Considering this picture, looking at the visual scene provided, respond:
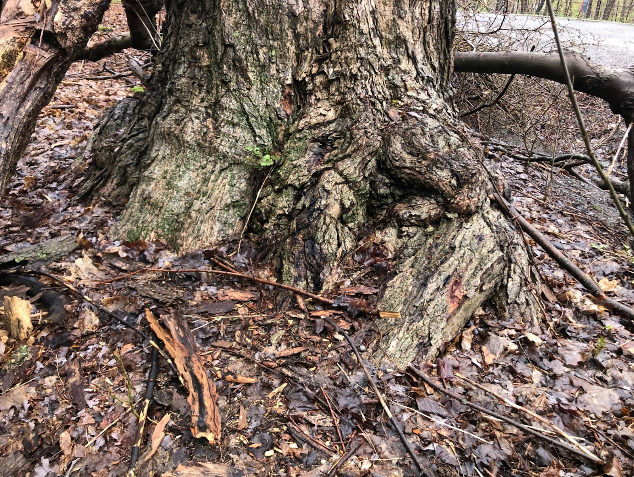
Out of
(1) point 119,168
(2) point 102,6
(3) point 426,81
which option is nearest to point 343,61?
(3) point 426,81

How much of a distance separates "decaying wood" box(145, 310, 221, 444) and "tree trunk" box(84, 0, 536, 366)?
0.78 metres

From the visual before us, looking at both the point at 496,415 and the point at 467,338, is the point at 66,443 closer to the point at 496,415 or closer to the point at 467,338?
the point at 496,415

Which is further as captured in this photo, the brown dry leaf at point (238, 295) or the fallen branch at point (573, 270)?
the fallen branch at point (573, 270)

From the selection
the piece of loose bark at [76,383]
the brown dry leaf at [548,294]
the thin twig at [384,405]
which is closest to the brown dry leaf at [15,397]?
the piece of loose bark at [76,383]

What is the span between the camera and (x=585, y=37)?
30.1 feet

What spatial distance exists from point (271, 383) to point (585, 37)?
1083cm

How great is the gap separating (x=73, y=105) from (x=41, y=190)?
282cm

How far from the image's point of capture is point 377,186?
3074mm

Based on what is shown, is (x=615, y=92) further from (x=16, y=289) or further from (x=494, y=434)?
(x=16, y=289)

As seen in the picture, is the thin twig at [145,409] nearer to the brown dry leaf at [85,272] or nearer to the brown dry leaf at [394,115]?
the brown dry leaf at [85,272]

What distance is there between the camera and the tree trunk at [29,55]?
7.76 feet

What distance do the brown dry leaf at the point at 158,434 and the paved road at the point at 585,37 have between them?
24.4ft

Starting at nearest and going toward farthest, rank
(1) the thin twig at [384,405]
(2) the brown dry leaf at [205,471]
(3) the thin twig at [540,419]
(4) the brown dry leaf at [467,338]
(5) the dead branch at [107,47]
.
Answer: (2) the brown dry leaf at [205,471], (1) the thin twig at [384,405], (3) the thin twig at [540,419], (4) the brown dry leaf at [467,338], (5) the dead branch at [107,47]

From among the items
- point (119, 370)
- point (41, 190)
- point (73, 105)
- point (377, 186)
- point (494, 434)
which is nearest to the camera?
point (494, 434)
